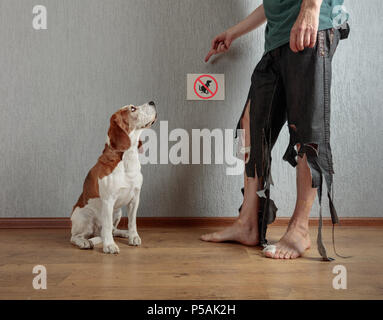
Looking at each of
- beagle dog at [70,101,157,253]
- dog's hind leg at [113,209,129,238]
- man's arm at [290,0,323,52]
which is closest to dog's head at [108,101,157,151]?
beagle dog at [70,101,157,253]

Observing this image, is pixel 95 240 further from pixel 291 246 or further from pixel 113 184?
pixel 291 246

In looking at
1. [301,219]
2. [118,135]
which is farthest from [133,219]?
[301,219]

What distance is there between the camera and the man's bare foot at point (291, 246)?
4.25 ft

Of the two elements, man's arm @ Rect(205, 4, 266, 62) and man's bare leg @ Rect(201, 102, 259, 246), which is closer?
man's bare leg @ Rect(201, 102, 259, 246)

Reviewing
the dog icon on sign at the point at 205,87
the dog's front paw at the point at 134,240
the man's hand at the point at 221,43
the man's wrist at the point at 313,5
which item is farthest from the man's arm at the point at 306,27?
the dog's front paw at the point at 134,240

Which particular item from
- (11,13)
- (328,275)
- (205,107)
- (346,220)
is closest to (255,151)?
(205,107)

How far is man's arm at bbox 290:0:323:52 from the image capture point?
1.22 m

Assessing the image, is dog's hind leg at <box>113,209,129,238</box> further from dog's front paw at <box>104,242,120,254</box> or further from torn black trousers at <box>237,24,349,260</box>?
torn black trousers at <box>237,24,349,260</box>

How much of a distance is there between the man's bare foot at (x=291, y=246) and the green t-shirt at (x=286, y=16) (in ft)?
2.33

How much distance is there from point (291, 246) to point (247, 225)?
226mm

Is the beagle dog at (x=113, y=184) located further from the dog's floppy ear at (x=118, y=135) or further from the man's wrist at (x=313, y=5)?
the man's wrist at (x=313, y=5)

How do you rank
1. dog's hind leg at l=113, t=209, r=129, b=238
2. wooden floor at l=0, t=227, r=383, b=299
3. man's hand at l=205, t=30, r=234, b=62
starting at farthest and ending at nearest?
1. man's hand at l=205, t=30, r=234, b=62
2. dog's hind leg at l=113, t=209, r=129, b=238
3. wooden floor at l=0, t=227, r=383, b=299

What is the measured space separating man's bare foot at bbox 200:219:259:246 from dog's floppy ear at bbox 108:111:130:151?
0.52 meters
